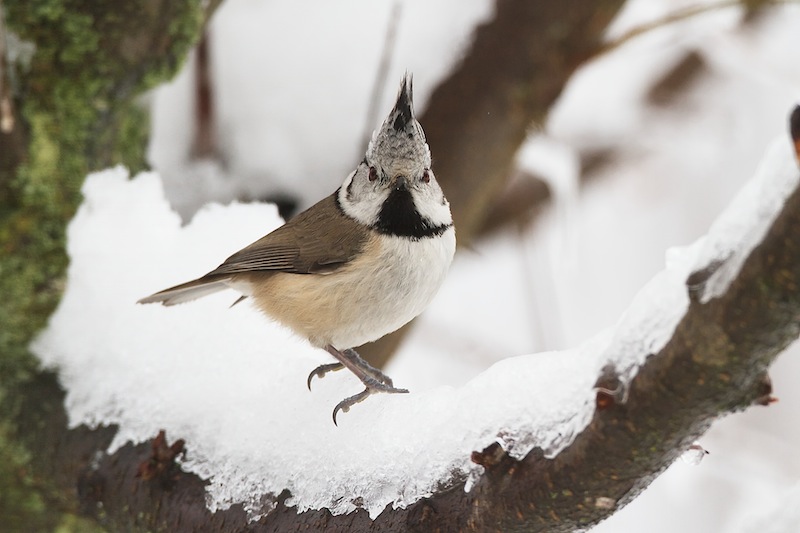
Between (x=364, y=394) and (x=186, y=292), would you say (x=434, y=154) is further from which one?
(x=364, y=394)


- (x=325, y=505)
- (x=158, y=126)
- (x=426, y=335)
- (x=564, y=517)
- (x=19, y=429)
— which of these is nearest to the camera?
(x=564, y=517)

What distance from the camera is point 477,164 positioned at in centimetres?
330

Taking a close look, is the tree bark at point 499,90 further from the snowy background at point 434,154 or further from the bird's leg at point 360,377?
the bird's leg at point 360,377

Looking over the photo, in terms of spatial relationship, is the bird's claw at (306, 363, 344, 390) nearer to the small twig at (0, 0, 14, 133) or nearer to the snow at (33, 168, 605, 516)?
the snow at (33, 168, 605, 516)

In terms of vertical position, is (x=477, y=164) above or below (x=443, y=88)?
below

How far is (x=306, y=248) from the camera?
2.71 meters

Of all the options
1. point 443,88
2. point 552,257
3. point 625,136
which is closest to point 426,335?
point 552,257

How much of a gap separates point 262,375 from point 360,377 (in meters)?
0.29

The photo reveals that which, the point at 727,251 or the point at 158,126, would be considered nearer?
the point at 727,251

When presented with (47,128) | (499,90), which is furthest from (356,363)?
(499,90)

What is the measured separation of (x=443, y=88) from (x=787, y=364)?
4512 mm

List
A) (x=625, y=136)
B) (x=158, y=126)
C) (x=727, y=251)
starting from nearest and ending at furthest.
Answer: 1. (x=727, y=251)
2. (x=158, y=126)
3. (x=625, y=136)

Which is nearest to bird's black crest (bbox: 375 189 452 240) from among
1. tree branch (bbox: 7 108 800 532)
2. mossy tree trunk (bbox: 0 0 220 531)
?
mossy tree trunk (bbox: 0 0 220 531)

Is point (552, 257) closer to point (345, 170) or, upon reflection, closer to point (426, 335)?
point (426, 335)
